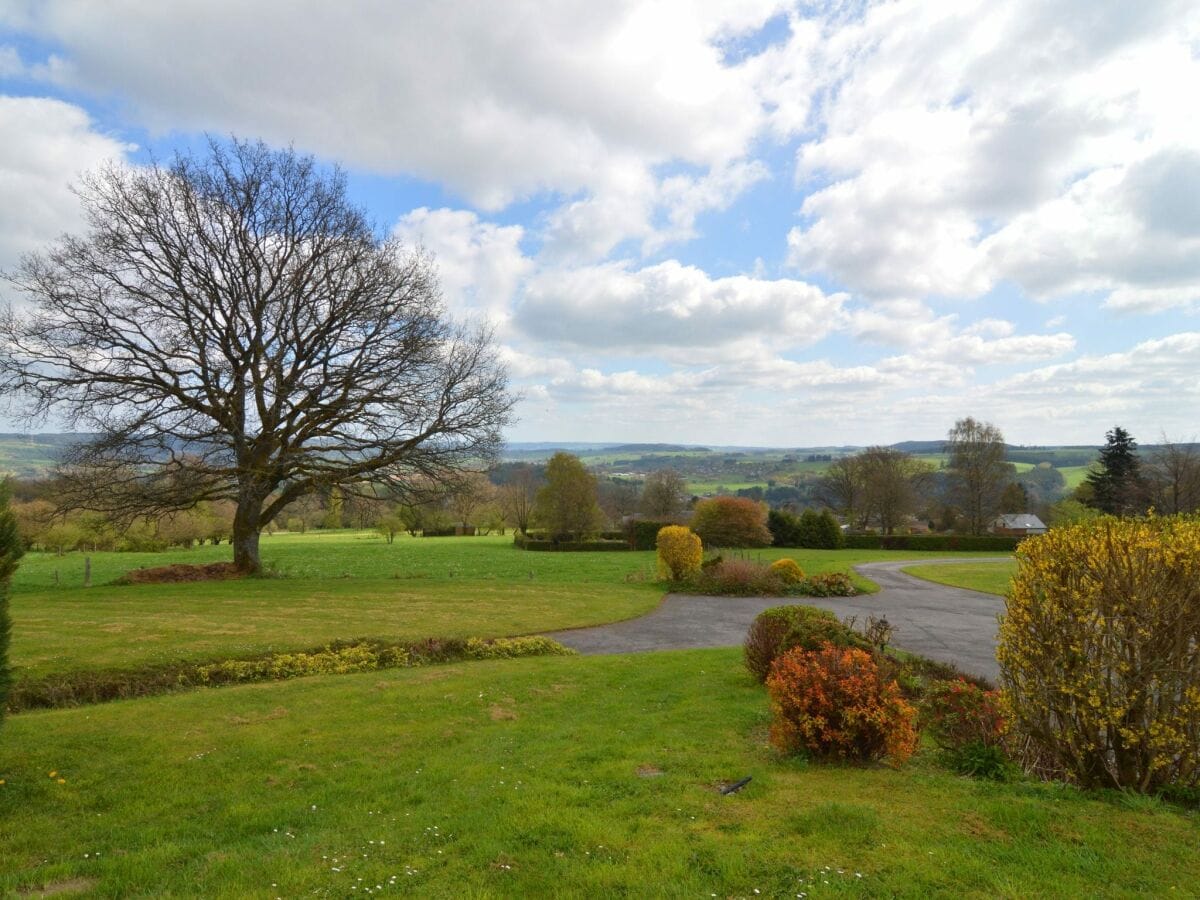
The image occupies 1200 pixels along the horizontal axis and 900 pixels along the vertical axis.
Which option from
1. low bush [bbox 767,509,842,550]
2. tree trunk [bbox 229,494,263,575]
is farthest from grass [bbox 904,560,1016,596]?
tree trunk [bbox 229,494,263,575]

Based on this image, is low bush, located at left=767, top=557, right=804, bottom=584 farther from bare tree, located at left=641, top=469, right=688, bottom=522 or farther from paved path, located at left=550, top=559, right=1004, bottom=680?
bare tree, located at left=641, top=469, right=688, bottom=522

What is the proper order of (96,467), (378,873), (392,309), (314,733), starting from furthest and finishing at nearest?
(392,309)
(96,467)
(314,733)
(378,873)

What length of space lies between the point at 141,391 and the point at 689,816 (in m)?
23.1

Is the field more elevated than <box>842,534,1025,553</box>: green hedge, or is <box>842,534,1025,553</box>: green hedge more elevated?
the field

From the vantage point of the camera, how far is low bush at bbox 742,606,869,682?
357 inches

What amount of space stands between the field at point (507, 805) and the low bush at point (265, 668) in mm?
700

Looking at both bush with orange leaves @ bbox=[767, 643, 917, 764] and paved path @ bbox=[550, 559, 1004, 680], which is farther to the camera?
paved path @ bbox=[550, 559, 1004, 680]

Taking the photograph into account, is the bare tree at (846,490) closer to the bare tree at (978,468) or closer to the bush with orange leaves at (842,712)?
the bare tree at (978,468)

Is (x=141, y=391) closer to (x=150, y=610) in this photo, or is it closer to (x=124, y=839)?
(x=150, y=610)

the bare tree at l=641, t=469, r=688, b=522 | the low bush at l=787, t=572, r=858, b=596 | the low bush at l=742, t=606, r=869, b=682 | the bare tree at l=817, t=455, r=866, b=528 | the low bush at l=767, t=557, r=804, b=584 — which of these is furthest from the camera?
the bare tree at l=817, t=455, r=866, b=528

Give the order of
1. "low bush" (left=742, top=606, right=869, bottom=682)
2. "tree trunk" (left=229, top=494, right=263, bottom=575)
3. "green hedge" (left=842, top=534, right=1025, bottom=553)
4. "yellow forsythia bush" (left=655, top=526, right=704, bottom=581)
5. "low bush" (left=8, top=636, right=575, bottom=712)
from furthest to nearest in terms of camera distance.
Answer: "green hedge" (left=842, top=534, right=1025, bottom=553) < "yellow forsythia bush" (left=655, top=526, right=704, bottom=581) < "tree trunk" (left=229, top=494, right=263, bottom=575) < "low bush" (left=8, top=636, right=575, bottom=712) < "low bush" (left=742, top=606, right=869, bottom=682)

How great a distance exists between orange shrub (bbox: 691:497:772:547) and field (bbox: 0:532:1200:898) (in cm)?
3934

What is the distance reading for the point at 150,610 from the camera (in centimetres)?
1619

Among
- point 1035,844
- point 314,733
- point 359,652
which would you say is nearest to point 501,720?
point 314,733
